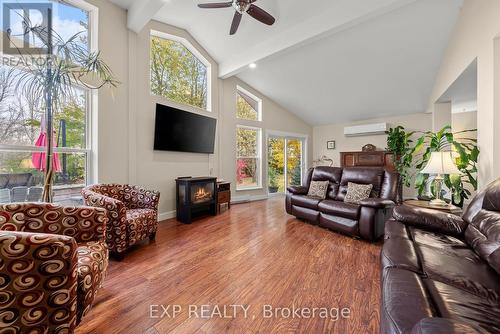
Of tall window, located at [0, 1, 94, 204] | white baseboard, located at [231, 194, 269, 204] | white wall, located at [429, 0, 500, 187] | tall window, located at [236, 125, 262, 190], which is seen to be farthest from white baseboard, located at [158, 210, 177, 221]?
white wall, located at [429, 0, 500, 187]

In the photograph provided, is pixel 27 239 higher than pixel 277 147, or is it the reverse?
pixel 277 147

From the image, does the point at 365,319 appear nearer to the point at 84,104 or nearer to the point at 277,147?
the point at 84,104

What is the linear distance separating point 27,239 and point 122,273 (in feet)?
4.21

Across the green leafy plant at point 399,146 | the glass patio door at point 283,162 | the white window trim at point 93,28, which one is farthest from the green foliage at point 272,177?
the white window trim at point 93,28

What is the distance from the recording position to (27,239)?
3.21ft

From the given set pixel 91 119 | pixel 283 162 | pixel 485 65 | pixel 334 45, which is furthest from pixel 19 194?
pixel 283 162

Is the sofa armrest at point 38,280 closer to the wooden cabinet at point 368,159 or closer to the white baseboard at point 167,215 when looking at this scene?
the white baseboard at point 167,215

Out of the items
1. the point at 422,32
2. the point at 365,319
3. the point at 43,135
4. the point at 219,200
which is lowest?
the point at 365,319

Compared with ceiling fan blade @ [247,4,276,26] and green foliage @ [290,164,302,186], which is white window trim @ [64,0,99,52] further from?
green foliage @ [290,164,302,186]

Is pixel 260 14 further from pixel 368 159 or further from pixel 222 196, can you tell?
pixel 368 159

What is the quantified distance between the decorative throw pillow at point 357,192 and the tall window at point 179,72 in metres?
3.46

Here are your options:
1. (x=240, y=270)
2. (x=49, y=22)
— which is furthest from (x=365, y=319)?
(x=49, y=22)

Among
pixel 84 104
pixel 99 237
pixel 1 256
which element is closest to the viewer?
pixel 1 256

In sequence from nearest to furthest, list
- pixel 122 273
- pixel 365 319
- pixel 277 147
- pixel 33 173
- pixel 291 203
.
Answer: pixel 365 319, pixel 122 273, pixel 33 173, pixel 291 203, pixel 277 147
